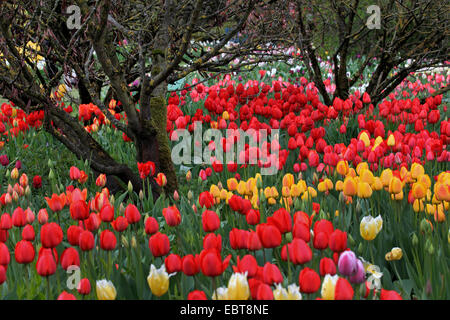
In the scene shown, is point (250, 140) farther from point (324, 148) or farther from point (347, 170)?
point (347, 170)

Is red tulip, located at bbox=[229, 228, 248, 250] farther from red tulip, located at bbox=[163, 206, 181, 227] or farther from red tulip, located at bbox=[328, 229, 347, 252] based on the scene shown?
red tulip, located at bbox=[163, 206, 181, 227]

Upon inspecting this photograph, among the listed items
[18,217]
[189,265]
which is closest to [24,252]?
[18,217]

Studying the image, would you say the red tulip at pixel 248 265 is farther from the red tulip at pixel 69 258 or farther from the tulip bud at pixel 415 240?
the tulip bud at pixel 415 240

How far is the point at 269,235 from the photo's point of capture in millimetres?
2064

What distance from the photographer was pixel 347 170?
3.52m

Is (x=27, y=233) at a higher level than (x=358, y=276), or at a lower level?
higher

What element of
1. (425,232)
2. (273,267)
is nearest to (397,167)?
(425,232)

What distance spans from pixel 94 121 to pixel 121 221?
148 inches

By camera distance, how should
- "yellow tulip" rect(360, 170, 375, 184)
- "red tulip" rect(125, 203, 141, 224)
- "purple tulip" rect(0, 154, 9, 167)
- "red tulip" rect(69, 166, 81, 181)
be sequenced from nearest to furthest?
"red tulip" rect(125, 203, 141, 224) < "yellow tulip" rect(360, 170, 375, 184) < "red tulip" rect(69, 166, 81, 181) < "purple tulip" rect(0, 154, 9, 167)

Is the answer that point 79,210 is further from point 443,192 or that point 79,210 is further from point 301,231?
point 443,192

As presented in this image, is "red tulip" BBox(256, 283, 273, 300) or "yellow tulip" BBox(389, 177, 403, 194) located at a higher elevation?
"yellow tulip" BBox(389, 177, 403, 194)

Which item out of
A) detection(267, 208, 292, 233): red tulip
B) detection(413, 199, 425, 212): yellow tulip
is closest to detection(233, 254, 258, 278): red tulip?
detection(267, 208, 292, 233): red tulip

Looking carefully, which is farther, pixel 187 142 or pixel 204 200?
pixel 187 142

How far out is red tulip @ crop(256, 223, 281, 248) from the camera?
206 cm
